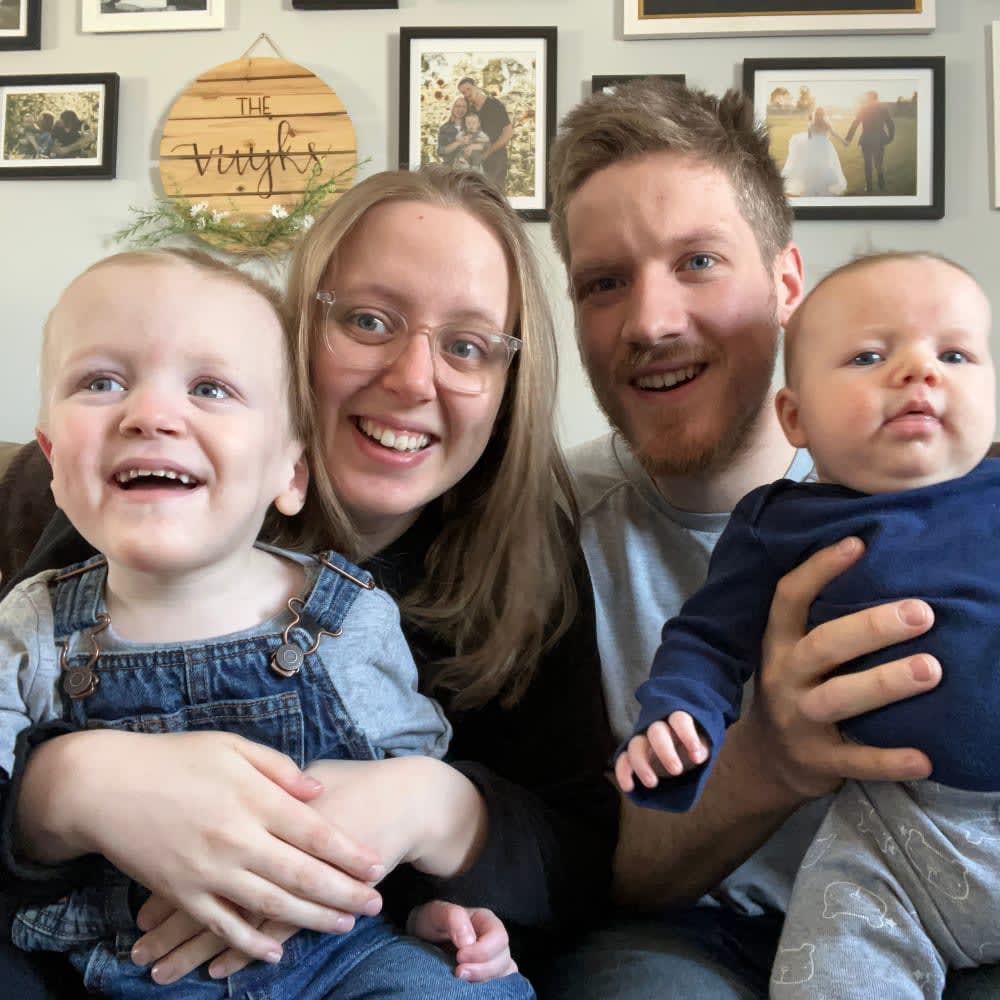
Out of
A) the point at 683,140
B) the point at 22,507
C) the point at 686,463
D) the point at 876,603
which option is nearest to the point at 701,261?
the point at 683,140

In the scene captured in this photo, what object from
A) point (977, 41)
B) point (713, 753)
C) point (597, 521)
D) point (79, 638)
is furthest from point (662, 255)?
point (977, 41)

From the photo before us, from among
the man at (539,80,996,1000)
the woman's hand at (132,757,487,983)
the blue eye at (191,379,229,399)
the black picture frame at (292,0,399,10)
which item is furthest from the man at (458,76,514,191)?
the woman's hand at (132,757,487,983)

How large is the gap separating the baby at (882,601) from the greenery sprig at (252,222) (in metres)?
2.03

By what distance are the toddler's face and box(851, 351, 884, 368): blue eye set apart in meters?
0.67

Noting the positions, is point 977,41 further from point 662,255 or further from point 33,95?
point 33,95

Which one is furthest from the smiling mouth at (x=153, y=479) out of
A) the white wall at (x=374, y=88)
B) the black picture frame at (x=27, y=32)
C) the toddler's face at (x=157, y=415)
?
the black picture frame at (x=27, y=32)

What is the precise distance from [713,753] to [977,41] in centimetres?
275

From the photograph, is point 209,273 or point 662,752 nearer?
point 662,752

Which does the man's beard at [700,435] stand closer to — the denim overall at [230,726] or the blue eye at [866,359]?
the blue eye at [866,359]

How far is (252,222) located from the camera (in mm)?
2936

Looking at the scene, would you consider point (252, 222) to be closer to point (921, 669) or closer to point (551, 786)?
point (551, 786)

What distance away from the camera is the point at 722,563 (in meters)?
1.18

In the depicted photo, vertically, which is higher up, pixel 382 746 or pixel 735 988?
pixel 382 746

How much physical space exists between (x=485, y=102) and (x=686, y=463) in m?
1.90
